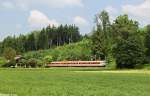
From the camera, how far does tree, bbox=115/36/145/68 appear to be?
121706 mm

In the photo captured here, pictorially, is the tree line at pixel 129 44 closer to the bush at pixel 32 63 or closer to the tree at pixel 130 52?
the tree at pixel 130 52

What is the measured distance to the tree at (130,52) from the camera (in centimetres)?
12171

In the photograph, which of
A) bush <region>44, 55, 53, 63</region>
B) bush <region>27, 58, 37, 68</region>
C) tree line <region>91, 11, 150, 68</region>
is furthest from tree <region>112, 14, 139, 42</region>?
A: bush <region>44, 55, 53, 63</region>

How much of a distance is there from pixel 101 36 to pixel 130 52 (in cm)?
4443

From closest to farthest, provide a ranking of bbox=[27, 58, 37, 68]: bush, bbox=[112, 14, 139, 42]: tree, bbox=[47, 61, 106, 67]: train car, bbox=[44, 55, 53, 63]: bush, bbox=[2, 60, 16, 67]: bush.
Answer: bbox=[112, 14, 139, 42]: tree
bbox=[47, 61, 106, 67]: train car
bbox=[27, 58, 37, 68]: bush
bbox=[44, 55, 53, 63]: bush
bbox=[2, 60, 16, 67]: bush

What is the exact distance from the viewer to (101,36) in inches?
6555

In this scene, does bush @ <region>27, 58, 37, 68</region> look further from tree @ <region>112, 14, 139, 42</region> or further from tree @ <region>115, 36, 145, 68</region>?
tree @ <region>115, 36, 145, 68</region>

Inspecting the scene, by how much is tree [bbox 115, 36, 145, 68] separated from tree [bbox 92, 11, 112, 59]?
39.4 meters

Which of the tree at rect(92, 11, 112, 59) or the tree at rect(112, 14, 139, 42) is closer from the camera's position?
the tree at rect(112, 14, 139, 42)

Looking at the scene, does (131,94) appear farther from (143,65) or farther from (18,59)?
(18,59)

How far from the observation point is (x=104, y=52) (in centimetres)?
16588

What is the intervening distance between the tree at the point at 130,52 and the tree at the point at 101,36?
39.4 meters

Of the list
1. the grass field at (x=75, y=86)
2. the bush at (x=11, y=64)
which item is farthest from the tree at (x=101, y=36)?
the grass field at (x=75, y=86)

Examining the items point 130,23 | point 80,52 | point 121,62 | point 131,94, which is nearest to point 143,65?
point 121,62
